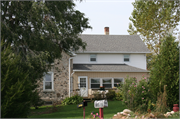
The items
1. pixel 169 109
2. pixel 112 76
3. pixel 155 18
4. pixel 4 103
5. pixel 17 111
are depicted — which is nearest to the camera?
pixel 4 103

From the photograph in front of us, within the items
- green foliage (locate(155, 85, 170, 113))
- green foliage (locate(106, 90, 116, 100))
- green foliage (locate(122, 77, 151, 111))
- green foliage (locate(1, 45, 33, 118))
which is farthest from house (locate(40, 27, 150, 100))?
green foliage (locate(155, 85, 170, 113))

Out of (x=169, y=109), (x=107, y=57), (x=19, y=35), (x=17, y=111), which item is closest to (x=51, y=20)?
(x=19, y=35)

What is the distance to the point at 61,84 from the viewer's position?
20109 mm

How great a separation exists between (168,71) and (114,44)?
16.9 metres

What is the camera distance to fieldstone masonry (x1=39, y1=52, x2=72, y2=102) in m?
19.8

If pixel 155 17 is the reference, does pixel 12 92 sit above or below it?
below

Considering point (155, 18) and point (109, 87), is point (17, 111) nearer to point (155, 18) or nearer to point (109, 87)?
point (109, 87)

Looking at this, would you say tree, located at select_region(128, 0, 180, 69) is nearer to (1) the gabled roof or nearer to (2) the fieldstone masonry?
(1) the gabled roof

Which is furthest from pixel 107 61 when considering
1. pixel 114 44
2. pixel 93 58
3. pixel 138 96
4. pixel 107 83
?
pixel 138 96

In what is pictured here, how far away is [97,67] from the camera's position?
23.0 meters

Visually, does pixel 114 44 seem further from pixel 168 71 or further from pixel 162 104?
pixel 162 104

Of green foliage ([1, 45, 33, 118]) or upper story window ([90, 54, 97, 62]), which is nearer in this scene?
green foliage ([1, 45, 33, 118])

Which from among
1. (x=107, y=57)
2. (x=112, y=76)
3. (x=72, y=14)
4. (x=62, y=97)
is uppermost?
(x=72, y=14)

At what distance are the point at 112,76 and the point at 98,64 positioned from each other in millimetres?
3084
